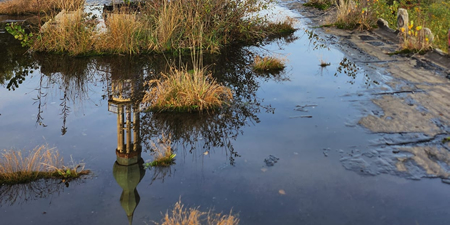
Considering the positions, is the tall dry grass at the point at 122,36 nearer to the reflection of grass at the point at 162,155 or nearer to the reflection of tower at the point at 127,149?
the reflection of tower at the point at 127,149

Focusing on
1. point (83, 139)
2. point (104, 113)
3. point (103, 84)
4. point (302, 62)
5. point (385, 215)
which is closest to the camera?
point (385, 215)

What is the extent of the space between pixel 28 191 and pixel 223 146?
245cm

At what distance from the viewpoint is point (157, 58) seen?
10.9 metres

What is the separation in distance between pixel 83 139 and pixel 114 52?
16.4ft

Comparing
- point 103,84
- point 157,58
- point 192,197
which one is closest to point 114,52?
point 157,58

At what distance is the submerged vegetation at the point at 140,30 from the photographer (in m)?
11.0

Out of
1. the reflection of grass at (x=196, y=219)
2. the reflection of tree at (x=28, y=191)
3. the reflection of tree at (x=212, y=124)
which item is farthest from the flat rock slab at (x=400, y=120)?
the reflection of tree at (x=28, y=191)

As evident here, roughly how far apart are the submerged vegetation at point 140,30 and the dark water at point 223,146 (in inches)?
31.6

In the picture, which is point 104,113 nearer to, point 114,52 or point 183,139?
point 183,139

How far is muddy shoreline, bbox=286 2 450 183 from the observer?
5676mm

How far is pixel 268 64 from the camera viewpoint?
10.2 meters

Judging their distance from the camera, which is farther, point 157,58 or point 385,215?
point 157,58

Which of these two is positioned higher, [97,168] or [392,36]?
[392,36]

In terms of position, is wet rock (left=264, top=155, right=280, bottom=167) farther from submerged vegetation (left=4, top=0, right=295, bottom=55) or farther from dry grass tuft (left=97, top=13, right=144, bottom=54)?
dry grass tuft (left=97, top=13, right=144, bottom=54)
